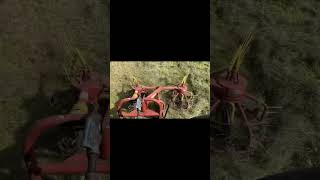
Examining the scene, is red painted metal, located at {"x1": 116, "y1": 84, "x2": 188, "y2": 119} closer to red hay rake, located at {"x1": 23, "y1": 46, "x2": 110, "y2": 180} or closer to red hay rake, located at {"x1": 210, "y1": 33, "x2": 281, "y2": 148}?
red hay rake, located at {"x1": 23, "y1": 46, "x2": 110, "y2": 180}

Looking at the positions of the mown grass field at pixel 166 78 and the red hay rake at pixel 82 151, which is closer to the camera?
the mown grass field at pixel 166 78

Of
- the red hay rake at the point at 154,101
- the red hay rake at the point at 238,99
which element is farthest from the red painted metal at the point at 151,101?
the red hay rake at the point at 238,99

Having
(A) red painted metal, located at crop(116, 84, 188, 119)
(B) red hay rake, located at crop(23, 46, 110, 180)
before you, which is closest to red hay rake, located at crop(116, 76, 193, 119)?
(A) red painted metal, located at crop(116, 84, 188, 119)

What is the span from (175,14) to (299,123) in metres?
1.35

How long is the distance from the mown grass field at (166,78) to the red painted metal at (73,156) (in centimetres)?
17

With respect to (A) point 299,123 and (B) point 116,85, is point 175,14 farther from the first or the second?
(A) point 299,123

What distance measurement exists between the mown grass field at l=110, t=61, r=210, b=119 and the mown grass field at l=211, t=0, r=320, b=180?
0.65 feet

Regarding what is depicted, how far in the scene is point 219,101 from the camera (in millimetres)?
4105

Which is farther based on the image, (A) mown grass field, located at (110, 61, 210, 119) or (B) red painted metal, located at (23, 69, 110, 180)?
(B) red painted metal, located at (23, 69, 110, 180)

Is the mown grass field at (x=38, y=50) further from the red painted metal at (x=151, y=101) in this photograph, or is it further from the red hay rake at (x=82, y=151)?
the red painted metal at (x=151, y=101)

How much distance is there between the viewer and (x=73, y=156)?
163 inches

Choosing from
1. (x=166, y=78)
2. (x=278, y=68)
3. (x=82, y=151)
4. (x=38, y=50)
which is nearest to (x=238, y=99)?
(x=278, y=68)

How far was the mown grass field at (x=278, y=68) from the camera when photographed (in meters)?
4.05

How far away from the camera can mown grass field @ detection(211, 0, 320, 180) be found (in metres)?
4.05
